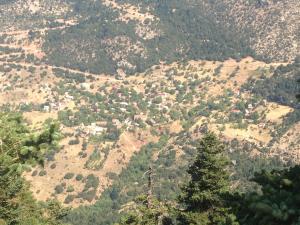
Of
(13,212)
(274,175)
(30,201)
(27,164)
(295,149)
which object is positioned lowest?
(295,149)

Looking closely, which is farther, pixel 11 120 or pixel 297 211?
pixel 11 120

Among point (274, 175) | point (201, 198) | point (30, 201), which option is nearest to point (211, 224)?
point (201, 198)

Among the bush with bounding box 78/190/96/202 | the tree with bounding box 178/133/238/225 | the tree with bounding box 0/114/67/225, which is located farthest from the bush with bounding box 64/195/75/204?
the tree with bounding box 0/114/67/225

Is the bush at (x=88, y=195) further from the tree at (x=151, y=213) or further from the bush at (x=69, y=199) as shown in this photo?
the tree at (x=151, y=213)

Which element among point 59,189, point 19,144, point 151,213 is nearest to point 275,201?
point 19,144

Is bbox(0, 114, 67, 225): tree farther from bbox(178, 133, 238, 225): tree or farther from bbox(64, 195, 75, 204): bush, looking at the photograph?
bbox(64, 195, 75, 204): bush

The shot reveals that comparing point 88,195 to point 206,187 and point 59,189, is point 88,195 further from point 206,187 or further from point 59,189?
point 206,187

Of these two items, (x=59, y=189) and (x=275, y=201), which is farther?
(x=59, y=189)

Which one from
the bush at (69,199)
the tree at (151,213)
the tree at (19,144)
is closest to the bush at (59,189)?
the bush at (69,199)

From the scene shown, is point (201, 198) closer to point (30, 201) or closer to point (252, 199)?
point (30, 201)
